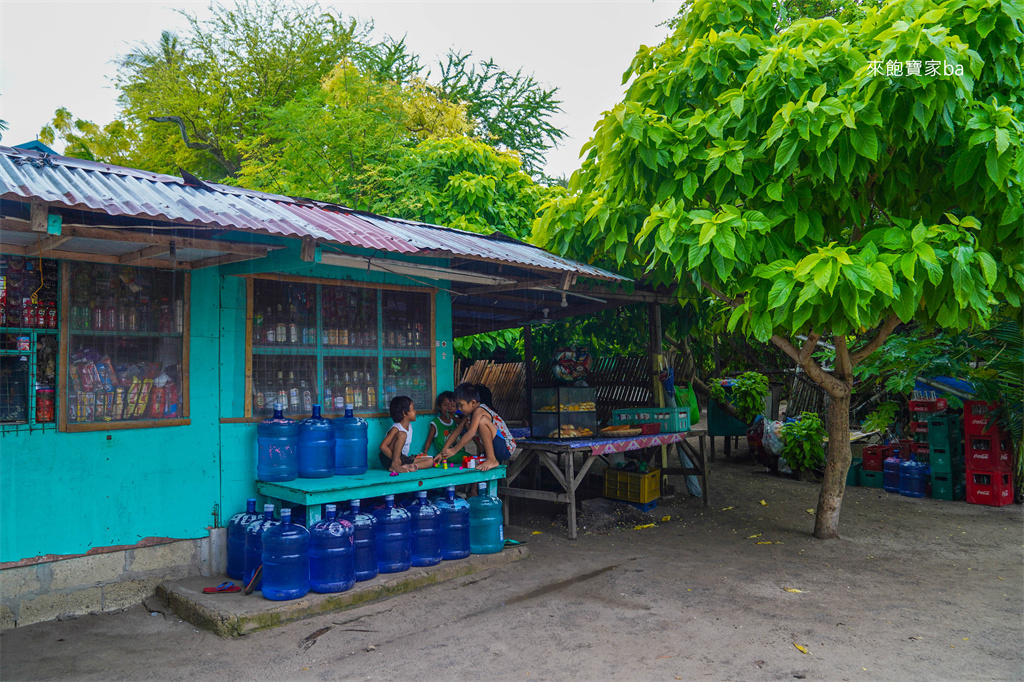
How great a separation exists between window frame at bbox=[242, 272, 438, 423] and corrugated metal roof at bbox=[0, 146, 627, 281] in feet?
2.10

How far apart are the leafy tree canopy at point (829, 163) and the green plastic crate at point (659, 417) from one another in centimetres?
213

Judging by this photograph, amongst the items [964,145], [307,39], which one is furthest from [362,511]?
[307,39]

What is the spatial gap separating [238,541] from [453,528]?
1.76 m

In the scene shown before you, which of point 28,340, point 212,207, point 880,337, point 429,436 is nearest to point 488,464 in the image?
point 429,436

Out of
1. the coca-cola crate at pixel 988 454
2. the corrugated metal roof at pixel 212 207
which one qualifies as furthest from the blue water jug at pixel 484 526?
the coca-cola crate at pixel 988 454

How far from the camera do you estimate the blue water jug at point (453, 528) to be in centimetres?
591

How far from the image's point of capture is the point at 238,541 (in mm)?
5305

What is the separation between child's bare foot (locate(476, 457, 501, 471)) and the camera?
Result: 6.35 meters

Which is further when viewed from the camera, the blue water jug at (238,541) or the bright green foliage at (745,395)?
the bright green foliage at (745,395)

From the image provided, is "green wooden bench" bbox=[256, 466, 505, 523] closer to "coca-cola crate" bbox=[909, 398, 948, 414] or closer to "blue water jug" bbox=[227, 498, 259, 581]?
"blue water jug" bbox=[227, 498, 259, 581]

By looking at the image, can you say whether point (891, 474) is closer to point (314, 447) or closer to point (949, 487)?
point (949, 487)

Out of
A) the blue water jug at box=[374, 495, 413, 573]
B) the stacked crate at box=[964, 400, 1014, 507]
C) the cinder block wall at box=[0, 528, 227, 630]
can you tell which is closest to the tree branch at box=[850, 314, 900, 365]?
the stacked crate at box=[964, 400, 1014, 507]

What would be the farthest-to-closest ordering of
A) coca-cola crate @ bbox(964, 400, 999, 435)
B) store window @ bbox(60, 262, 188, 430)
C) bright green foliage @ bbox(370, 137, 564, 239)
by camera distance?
1. bright green foliage @ bbox(370, 137, 564, 239)
2. coca-cola crate @ bbox(964, 400, 999, 435)
3. store window @ bbox(60, 262, 188, 430)

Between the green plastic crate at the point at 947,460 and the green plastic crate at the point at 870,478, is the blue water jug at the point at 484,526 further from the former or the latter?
the green plastic crate at the point at 870,478
